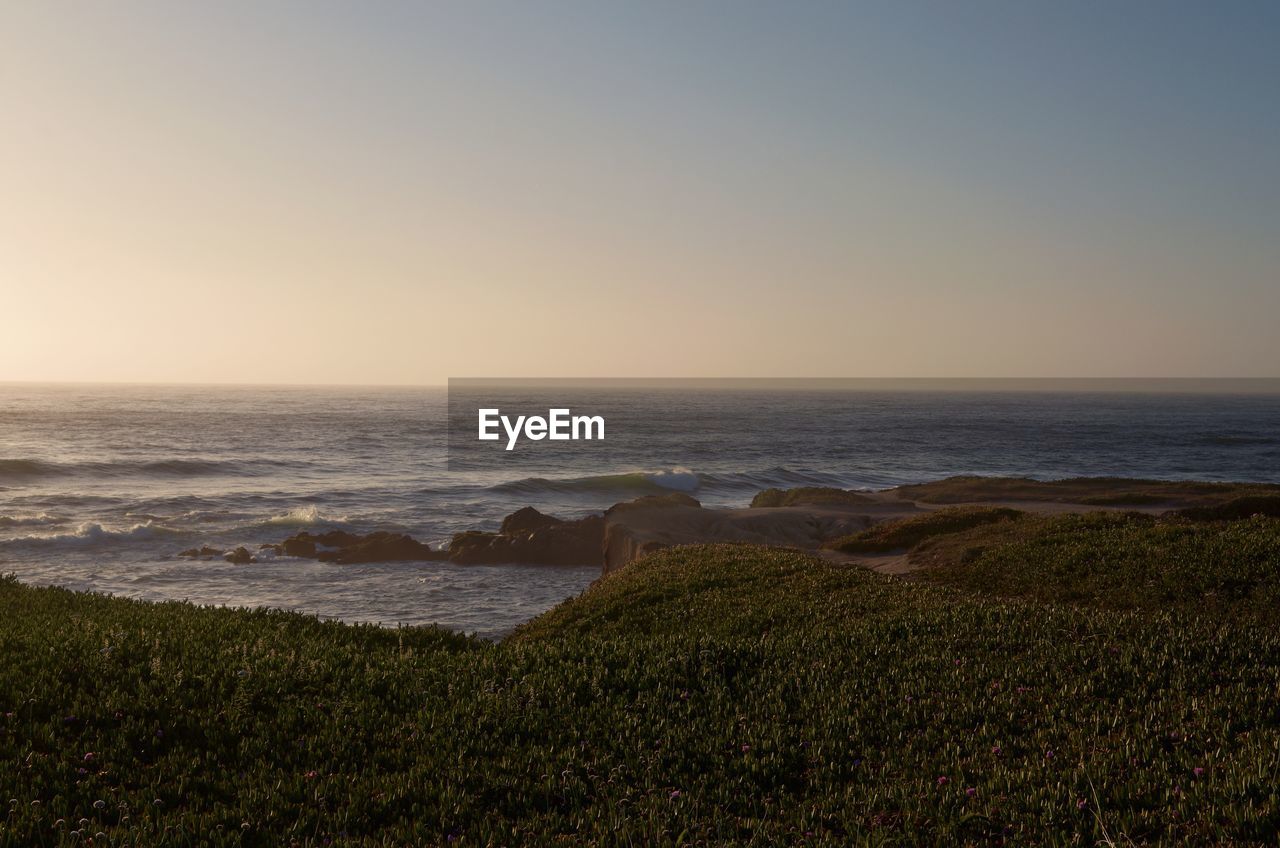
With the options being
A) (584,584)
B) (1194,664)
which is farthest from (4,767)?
(584,584)

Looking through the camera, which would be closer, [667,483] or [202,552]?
[202,552]

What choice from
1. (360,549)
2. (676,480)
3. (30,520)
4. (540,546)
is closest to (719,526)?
(540,546)

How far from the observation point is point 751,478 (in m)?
73.0

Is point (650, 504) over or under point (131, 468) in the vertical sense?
over

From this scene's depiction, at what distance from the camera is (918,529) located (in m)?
30.3

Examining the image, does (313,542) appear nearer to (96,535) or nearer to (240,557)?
(240,557)

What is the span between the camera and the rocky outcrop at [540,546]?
38.4 m

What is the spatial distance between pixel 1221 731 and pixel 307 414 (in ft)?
547

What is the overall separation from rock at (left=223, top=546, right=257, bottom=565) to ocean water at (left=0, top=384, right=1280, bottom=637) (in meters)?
0.73

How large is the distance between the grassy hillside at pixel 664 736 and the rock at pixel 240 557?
2769 centimetres

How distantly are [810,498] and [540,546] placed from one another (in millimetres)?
20246

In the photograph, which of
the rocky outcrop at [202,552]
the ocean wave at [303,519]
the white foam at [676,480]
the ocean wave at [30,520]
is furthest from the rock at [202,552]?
the white foam at [676,480]

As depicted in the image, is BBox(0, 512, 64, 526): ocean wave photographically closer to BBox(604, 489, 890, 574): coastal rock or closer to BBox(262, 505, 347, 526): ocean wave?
BBox(262, 505, 347, 526): ocean wave

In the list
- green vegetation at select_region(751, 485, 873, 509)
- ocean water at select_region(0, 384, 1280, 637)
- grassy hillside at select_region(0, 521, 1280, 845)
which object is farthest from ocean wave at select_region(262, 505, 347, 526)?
grassy hillside at select_region(0, 521, 1280, 845)
